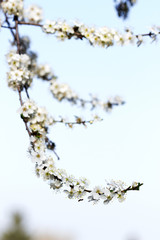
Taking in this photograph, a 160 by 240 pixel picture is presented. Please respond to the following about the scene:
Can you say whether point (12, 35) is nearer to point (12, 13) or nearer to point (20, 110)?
point (12, 13)

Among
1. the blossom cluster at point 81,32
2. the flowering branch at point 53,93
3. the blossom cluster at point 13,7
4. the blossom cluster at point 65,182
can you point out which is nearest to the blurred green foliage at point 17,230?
the flowering branch at point 53,93

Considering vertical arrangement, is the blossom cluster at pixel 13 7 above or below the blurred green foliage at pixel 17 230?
below

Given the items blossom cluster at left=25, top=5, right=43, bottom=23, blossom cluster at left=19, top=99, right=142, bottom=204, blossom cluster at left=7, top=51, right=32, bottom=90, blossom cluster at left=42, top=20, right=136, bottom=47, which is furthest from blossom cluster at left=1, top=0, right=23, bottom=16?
blossom cluster at left=19, top=99, right=142, bottom=204

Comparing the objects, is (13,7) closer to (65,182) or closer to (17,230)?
(65,182)

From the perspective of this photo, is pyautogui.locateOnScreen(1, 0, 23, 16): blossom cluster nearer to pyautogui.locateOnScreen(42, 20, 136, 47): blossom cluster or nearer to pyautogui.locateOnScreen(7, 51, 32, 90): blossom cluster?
pyautogui.locateOnScreen(42, 20, 136, 47): blossom cluster

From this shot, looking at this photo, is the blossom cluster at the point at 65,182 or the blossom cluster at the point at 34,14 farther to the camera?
the blossom cluster at the point at 34,14

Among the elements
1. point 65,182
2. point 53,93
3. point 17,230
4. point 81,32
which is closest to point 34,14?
point 53,93

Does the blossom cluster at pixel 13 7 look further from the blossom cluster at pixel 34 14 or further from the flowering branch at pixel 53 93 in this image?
the blossom cluster at pixel 34 14
